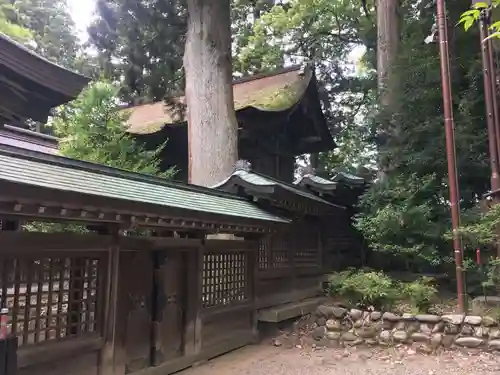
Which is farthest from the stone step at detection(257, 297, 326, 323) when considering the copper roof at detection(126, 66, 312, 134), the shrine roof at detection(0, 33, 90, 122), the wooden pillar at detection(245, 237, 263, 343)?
the shrine roof at detection(0, 33, 90, 122)

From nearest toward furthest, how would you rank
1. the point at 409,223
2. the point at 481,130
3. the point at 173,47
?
the point at 409,223
the point at 481,130
the point at 173,47

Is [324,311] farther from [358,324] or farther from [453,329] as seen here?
[453,329]

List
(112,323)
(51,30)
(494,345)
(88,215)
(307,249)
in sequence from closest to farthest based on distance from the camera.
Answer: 1. (88,215)
2. (112,323)
3. (494,345)
4. (307,249)
5. (51,30)

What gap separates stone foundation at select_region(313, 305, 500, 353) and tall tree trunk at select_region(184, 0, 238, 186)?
3997 millimetres

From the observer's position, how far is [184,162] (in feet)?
44.9

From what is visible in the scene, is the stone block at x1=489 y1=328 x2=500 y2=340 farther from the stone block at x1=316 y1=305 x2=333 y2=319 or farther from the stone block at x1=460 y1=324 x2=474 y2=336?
the stone block at x1=316 y1=305 x2=333 y2=319

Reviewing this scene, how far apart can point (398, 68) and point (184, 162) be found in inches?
256

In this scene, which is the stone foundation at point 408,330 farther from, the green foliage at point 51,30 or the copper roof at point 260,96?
the green foliage at point 51,30

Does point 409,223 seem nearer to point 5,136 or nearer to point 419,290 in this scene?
point 419,290

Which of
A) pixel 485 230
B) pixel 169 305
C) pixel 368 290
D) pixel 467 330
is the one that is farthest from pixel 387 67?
pixel 169 305

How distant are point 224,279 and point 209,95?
481 cm

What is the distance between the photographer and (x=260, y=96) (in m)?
13.5

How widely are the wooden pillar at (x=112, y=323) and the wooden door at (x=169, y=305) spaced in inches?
26.9

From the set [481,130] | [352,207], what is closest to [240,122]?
[352,207]
